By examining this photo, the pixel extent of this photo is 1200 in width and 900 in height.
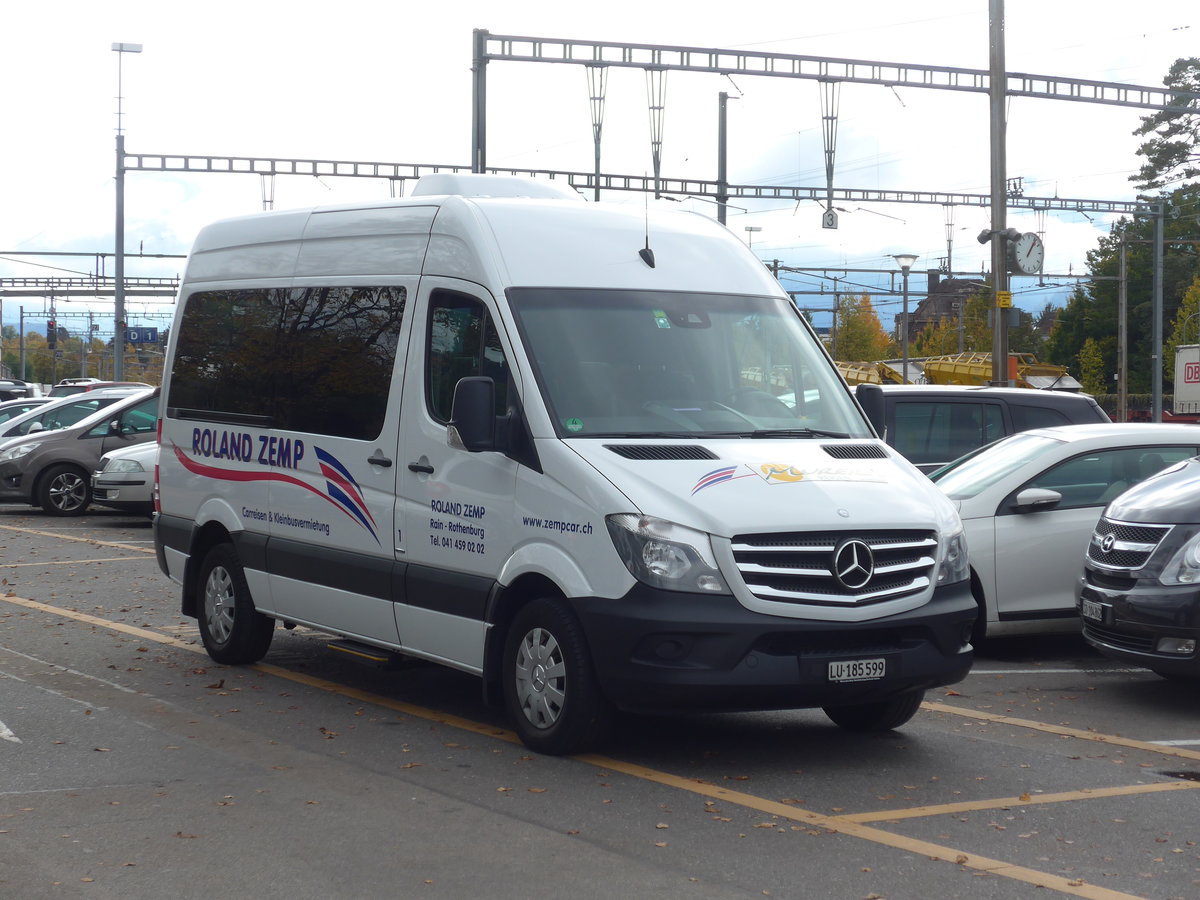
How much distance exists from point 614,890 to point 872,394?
153 inches

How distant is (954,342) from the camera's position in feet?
341

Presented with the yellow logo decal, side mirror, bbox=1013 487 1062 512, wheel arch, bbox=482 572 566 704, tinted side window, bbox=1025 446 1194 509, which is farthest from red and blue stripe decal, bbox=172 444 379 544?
tinted side window, bbox=1025 446 1194 509

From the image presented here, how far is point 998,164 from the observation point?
21.7 m

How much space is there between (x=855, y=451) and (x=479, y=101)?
1827 centimetres

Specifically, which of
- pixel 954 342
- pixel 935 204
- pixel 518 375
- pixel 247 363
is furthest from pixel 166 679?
pixel 954 342

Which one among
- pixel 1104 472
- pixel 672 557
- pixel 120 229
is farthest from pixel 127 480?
pixel 120 229

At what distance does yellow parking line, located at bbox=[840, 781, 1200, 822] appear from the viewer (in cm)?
603

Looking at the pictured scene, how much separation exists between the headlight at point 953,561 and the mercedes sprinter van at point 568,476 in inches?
0.5

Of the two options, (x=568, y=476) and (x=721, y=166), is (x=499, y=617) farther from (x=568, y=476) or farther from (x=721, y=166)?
(x=721, y=166)

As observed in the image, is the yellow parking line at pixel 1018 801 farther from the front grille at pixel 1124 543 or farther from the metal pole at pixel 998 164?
the metal pole at pixel 998 164

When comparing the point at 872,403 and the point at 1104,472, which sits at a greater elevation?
the point at 872,403

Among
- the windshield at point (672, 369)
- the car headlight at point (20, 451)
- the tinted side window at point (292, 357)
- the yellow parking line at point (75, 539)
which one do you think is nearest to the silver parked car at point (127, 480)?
the yellow parking line at point (75, 539)

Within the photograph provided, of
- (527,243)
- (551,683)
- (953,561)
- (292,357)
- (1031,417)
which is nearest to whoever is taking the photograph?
(551,683)

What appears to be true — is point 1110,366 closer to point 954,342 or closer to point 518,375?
point 954,342
